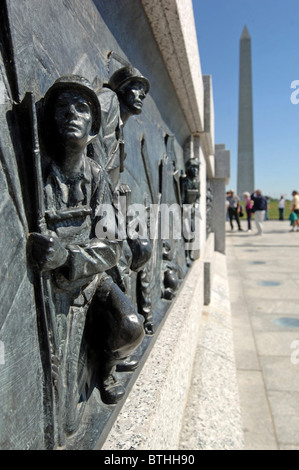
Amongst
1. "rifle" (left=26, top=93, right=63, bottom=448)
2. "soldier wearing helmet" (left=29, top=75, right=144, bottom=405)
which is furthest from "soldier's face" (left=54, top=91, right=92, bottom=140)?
"rifle" (left=26, top=93, right=63, bottom=448)

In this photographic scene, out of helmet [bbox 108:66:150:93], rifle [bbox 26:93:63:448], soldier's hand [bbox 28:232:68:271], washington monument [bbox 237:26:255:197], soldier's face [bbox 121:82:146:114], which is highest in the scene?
washington monument [bbox 237:26:255:197]

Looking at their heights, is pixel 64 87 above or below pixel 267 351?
above

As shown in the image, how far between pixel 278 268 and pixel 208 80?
15.4 feet

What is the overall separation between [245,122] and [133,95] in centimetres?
3690

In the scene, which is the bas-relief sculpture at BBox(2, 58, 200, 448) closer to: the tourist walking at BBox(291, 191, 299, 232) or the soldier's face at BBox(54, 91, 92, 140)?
the soldier's face at BBox(54, 91, 92, 140)

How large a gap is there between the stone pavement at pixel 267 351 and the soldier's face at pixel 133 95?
7.48 ft

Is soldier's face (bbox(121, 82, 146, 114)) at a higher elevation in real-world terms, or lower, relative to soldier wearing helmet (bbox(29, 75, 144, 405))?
higher

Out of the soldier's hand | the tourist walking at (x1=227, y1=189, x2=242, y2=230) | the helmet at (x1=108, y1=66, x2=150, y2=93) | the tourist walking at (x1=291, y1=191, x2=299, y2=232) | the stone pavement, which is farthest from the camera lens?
the tourist walking at (x1=227, y1=189, x2=242, y2=230)

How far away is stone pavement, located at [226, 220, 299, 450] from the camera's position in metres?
3.01

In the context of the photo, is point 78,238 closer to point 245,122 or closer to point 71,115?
point 71,115

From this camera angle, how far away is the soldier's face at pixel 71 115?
1.24m

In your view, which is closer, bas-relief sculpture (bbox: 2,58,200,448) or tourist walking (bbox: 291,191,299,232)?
bas-relief sculpture (bbox: 2,58,200,448)

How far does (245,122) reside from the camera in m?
36.6

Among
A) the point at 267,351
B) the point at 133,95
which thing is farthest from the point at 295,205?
the point at 133,95
